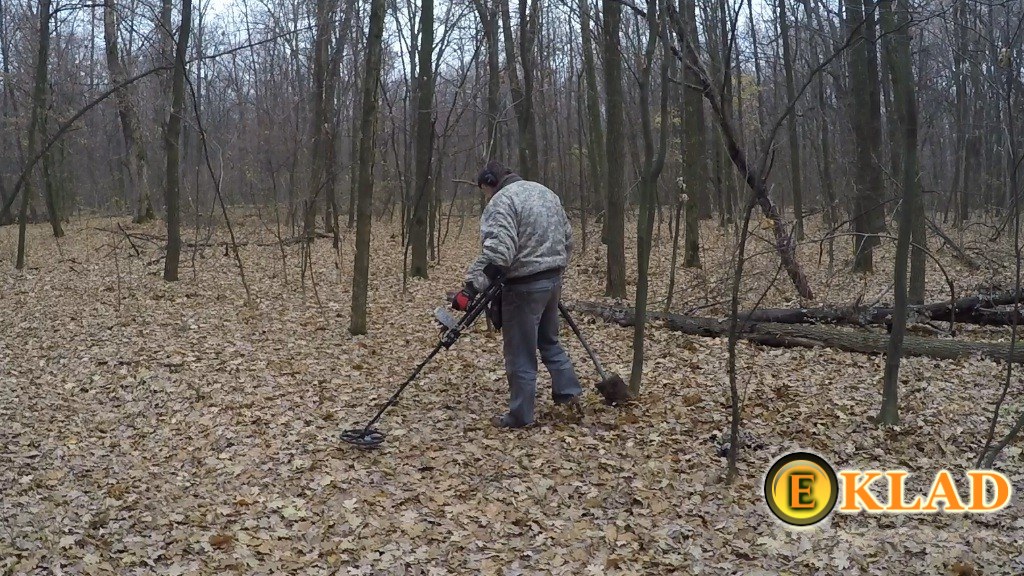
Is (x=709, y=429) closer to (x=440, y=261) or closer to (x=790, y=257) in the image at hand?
(x=790, y=257)

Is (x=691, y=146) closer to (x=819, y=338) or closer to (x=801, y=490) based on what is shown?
(x=819, y=338)

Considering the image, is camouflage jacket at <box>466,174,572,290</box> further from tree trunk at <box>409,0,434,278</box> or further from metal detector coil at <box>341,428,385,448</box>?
tree trunk at <box>409,0,434,278</box>

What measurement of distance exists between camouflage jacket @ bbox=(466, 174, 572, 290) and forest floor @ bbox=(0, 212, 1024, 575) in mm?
1242

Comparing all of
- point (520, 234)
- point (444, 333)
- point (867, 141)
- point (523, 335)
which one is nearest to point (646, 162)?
point (520, 234)

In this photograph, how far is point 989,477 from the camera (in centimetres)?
465

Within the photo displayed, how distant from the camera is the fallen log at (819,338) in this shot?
24.3ft

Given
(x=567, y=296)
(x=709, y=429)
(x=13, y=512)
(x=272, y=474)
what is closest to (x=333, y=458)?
(x=272, y=474)

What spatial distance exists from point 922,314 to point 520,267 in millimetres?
5329

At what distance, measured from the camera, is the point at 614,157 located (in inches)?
421

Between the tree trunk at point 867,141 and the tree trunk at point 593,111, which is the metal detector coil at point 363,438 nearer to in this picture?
the tree trunk at point 593,111

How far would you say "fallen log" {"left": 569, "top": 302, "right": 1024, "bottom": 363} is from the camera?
741cm

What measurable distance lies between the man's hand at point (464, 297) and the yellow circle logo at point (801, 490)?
2.36 meters

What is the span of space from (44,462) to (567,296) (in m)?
7.71

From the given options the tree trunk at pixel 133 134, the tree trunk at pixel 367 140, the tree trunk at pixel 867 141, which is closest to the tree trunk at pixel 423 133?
the tree trunk at pixel 367 140
